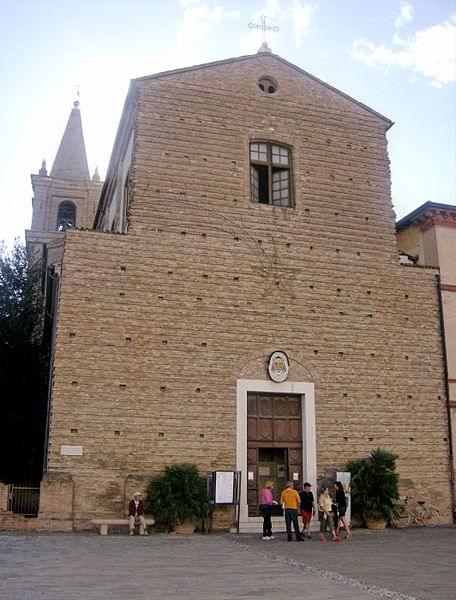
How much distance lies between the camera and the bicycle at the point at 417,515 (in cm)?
1738

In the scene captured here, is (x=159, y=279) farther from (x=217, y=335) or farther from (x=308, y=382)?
(x=308, y=382)

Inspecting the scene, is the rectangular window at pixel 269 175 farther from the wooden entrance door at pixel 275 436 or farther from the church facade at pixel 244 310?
the wooden entrance door at pixel 275 436

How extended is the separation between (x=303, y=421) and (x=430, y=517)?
4.19m

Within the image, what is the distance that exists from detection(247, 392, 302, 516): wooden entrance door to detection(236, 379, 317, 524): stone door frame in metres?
0.19

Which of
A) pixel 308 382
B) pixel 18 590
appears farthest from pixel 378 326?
pixel 18 590

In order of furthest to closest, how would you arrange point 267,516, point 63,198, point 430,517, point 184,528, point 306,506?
1. point 63,198
2. point 430,517
3. point 184,528
4. point 306,506
5. point 267,516

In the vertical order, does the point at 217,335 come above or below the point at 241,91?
below

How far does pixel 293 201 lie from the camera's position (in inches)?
763

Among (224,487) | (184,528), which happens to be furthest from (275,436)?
(184,528)

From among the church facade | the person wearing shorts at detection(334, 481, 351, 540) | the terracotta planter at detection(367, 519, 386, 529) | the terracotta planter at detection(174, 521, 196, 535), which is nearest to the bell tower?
the church facade

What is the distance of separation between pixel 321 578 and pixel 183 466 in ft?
23.3

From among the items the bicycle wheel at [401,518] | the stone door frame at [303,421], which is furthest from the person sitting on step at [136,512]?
the bicycle wheel at [401,518]

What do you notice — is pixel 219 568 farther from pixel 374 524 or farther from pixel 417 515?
pixel 417 515

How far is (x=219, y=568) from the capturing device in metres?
9.97
